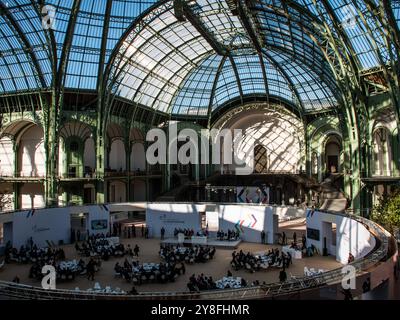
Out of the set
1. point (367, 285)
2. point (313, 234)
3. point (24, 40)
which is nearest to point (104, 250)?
point (313, 234)

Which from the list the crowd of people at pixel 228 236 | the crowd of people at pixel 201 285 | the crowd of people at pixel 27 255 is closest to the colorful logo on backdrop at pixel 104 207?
the crowd of people at pixel 27 255

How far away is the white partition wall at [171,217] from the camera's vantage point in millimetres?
43812

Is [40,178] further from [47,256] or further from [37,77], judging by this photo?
[47,256]

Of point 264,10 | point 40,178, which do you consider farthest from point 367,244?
point 40,178

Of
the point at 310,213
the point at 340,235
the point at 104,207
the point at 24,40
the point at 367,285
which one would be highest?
the point at 24,40

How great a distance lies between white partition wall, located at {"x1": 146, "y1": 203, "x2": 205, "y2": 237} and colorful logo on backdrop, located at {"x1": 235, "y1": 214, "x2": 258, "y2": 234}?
14.1 ft

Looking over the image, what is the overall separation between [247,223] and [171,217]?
8.59 m

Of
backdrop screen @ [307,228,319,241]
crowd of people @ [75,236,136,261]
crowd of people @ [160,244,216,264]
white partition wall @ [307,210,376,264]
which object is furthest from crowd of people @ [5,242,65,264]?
white partition wall @ [307,210,376,264]

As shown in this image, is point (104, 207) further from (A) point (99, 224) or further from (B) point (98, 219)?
(A) point (99, 224)

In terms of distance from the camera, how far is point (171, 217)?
4438cm

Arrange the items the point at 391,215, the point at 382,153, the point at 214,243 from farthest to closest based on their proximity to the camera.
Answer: the point at 382,153
the point at 214,243
the point at 391,215

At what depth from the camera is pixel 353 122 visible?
40.6 meters

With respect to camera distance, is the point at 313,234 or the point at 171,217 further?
the point at 171,217

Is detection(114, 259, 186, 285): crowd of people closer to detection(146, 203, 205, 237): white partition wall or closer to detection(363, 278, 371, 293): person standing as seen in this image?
detection(363, 278, 371, 293): person standing
